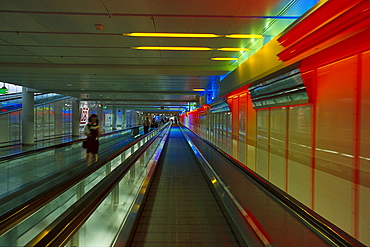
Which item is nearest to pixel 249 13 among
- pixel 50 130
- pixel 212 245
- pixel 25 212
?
pixel 212 245

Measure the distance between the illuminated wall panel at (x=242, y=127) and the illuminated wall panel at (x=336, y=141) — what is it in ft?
16.0

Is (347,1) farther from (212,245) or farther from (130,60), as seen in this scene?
(130,60)

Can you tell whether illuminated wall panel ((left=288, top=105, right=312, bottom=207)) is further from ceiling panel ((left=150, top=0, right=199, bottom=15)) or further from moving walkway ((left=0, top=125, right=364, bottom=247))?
ceiling panel ((left=150, top=0, right=199, bottom=15))

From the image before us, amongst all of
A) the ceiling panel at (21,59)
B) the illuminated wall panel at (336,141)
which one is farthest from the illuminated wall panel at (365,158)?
the ceiling panel at (21,59)

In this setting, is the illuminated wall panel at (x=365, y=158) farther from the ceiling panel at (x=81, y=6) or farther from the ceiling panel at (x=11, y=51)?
the ceiling panel at (x=11, y=51)

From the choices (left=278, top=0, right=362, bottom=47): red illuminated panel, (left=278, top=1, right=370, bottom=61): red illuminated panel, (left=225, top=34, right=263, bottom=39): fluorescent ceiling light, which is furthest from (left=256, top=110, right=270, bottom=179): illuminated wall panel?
(left=278, top=0, right=362, bottom=47): red illuminated panel

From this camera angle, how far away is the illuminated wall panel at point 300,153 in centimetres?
528

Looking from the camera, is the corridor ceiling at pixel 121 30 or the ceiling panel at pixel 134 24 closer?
→ the corridor ceiling at pixel 121 30

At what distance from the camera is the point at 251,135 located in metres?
8.98

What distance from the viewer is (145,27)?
17.7 feet

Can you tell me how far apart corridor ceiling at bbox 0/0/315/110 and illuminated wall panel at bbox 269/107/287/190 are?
2.22 meters

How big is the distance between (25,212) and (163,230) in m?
1.82

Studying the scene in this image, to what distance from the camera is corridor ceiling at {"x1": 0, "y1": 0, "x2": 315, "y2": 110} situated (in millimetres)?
4367

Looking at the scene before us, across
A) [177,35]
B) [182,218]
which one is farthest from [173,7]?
[182,218]
